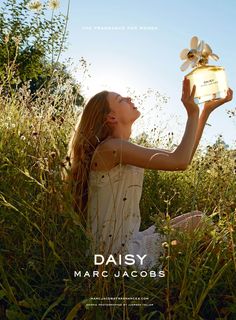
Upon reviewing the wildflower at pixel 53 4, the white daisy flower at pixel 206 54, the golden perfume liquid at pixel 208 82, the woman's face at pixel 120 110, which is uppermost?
the wildflower at pixel 53 4

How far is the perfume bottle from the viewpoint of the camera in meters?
2.67

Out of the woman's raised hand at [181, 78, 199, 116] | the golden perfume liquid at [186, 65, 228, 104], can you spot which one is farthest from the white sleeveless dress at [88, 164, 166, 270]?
the golden perfume liquid at [186, 65, 228, 104]

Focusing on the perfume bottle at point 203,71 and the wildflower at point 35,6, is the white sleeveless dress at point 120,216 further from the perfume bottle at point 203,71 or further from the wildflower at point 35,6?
the wildflower at point 35,6

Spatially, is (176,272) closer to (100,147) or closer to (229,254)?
(229,254)

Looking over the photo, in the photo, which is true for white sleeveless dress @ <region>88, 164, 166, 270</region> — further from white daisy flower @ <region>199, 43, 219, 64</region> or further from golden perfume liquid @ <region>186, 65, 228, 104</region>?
white daisy flower @ <region>199, 43, 219, 64</region>

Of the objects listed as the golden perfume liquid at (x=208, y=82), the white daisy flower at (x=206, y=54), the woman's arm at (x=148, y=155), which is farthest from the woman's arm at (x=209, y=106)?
the woman's arm at (x=148, y=155)

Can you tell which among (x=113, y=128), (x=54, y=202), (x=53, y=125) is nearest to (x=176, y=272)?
(x=54, y=202)

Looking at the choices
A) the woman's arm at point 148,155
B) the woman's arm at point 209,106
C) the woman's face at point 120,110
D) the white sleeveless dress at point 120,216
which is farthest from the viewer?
the woman's arm at point 209,106

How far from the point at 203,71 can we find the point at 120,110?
18.4 inches

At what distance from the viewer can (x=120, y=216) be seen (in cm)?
249

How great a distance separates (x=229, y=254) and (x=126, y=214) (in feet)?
2.15

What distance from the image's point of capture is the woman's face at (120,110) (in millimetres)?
2601

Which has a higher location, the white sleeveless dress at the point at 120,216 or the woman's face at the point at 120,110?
the woman's face at the point at 120,110

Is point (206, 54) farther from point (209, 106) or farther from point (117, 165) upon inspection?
point (117, 165)
